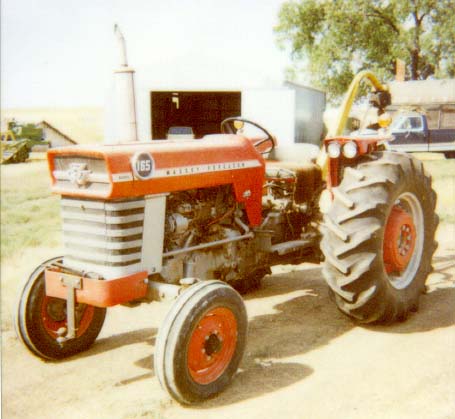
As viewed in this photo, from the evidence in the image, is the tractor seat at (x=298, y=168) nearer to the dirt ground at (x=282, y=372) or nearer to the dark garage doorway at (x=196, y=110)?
the dirt ground at (x=282, y=372)

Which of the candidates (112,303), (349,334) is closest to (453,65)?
(349,334)

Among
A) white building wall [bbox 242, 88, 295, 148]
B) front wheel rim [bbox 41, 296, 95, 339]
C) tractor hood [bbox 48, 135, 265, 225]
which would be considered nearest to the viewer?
tractor hood [bbox 48, 135, 265, 225]

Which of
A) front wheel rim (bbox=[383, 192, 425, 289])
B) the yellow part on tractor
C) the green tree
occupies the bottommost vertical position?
front wheel rim (bbox=[383, 192, 425, 289])

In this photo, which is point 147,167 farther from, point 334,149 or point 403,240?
point 403,240

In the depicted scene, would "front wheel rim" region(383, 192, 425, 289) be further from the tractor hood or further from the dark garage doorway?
the dark garage doorway

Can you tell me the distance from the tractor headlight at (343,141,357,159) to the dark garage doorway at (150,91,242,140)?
10.1 m

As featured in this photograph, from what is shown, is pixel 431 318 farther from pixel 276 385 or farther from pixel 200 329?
pixel 200 329

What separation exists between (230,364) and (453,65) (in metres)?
3.08

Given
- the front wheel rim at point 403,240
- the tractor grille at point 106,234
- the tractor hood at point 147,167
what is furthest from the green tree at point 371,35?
the tractor grille at point 106,234

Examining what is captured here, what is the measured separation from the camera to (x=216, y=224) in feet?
11.8

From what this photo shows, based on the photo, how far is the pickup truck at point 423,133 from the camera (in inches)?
572

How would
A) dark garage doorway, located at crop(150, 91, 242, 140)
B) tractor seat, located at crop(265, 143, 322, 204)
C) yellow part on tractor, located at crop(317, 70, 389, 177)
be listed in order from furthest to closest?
dark garage doorway, located at crop(150, 91, 242, 140) < yellow part on tractor, located at crop(317, 70, 389, 177) < tractor seat, located at crop(265, 143, 322, 204)

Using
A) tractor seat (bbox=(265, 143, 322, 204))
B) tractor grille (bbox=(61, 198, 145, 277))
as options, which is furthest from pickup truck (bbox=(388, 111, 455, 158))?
tractor grille (bbox=(61, 198, 145, 277))

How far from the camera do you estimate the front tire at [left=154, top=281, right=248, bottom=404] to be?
2684 millimetres
